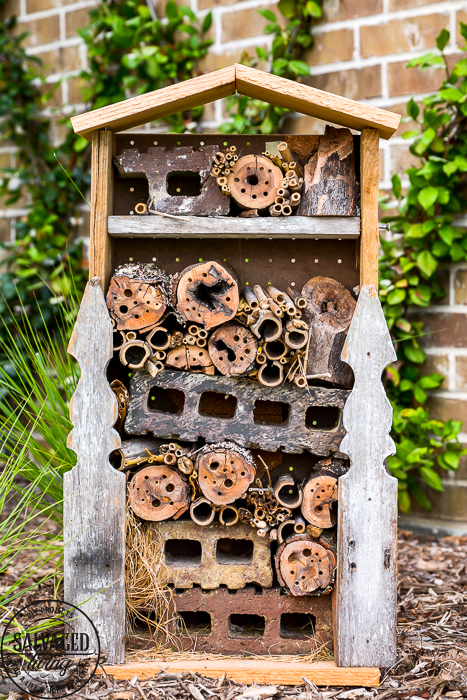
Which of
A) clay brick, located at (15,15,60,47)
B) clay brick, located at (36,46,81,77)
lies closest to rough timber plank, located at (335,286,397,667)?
clay brick, located at (36,46,81,77)

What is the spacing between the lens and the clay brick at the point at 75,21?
3848mm

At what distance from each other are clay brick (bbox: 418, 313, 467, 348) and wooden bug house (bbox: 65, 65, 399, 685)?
120cm

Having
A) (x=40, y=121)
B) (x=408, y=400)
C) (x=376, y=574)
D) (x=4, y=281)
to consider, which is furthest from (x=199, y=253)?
(x=40, y=121)

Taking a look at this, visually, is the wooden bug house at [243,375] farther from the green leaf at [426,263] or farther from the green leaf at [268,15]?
the green leaf at [268,15]

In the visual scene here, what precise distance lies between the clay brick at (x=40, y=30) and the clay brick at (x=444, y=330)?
2.90 meters

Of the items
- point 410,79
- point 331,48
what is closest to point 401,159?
point 410,79

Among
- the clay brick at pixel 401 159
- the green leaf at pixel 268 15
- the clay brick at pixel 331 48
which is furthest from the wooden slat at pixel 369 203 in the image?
the green leaf at pixel 268 15

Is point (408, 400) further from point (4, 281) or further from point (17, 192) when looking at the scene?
point (17, 192)

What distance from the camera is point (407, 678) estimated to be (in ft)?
6.19

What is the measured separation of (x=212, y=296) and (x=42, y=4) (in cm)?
308

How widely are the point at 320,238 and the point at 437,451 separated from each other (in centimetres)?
157

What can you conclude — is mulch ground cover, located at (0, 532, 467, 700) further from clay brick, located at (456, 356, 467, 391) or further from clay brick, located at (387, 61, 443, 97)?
clay brick, located at (387, 61, 443, 97)

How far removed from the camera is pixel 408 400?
3.13 meters

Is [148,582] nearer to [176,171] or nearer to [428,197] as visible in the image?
[176,171]
